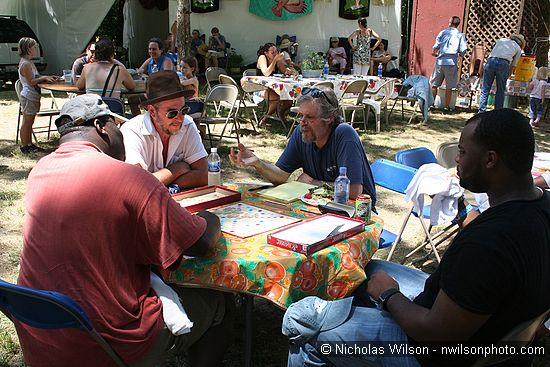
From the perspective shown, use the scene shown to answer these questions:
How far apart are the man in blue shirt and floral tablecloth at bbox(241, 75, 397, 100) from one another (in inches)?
199

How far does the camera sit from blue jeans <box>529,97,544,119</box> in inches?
406

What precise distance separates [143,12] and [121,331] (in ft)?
67.5

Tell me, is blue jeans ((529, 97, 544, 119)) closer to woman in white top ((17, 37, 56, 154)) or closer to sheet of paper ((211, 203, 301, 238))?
woman in white top ((17, 37, 56, 154))

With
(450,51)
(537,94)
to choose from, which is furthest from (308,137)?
(450,51)

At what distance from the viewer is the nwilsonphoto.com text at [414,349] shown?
5.49ft

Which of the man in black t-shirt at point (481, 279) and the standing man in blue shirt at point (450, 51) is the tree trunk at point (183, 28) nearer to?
the standing man in blue shirt at point (450, 51)

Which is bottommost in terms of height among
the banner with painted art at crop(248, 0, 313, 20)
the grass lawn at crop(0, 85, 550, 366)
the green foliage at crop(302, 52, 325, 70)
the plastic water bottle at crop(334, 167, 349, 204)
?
the grass lawn at crop(0, 85, 550, 366)

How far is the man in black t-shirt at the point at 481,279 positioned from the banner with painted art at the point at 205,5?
55.7ft

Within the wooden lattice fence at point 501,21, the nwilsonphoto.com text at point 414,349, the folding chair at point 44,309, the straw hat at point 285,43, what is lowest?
the nwilsonphoto.com text at point 414,349

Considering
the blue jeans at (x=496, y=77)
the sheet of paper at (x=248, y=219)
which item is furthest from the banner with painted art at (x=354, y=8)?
the sheet of paper at (x=248, y=219)

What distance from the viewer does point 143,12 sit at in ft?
67.2

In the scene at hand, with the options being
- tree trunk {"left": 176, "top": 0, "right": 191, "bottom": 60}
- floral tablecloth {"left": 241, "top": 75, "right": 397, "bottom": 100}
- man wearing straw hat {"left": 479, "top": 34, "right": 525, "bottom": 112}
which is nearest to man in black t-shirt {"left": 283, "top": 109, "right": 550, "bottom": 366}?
floral tablecloth {"left": 241, "top": 75, "right": 397, "bottom": 100}

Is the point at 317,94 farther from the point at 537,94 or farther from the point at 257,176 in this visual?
the point at 537,94

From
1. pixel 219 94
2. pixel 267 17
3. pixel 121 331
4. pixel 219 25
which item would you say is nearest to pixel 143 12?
pixel 219 25
